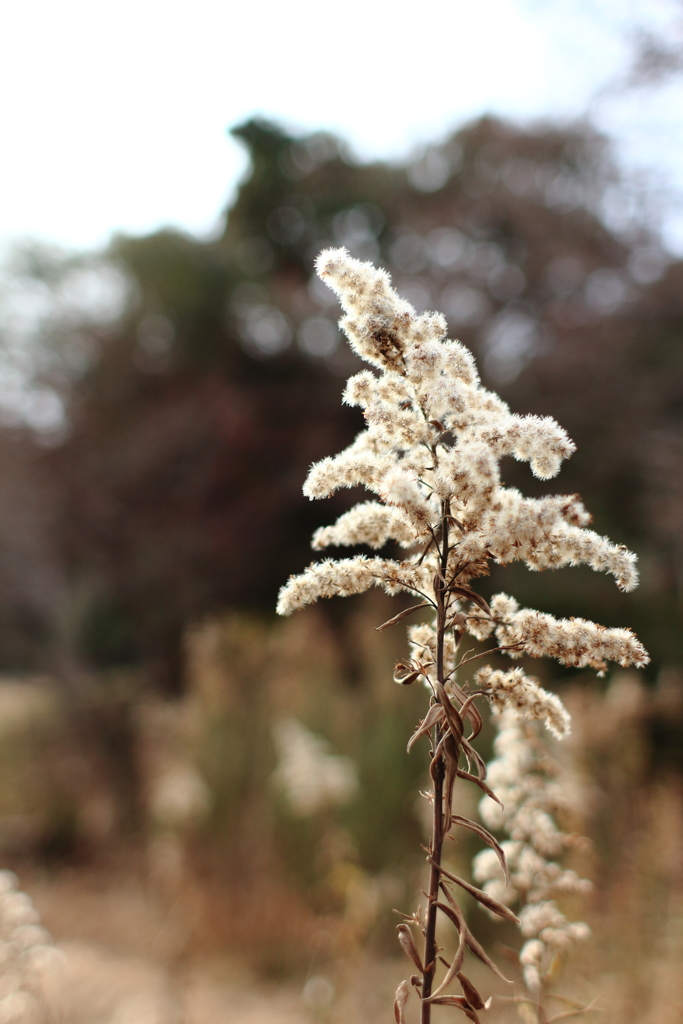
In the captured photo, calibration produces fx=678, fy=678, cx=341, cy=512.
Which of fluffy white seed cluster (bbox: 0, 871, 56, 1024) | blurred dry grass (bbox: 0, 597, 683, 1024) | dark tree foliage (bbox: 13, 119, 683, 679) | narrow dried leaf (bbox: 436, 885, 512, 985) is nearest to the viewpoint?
narrow dried leaf (bbox: 436, 885, 512, 985)

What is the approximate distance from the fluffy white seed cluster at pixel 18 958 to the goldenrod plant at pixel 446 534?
3.25ft

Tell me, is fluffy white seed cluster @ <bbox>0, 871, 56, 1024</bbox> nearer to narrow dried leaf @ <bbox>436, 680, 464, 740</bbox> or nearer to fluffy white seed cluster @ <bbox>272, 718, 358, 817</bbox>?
narrow dried leaf @ <bbox>436, 680, 464, 740</bbox>

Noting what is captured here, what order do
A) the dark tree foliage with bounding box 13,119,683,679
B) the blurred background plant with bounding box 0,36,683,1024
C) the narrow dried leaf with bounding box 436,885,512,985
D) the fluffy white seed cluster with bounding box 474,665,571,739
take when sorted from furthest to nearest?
the dark tree foliage with bounding box 13,119,683,679, the blurred background plant with bounding box 0,36,683,1024, the fluffy white seed cluster with bounding box 474,665,571,739, the narrow dried leaf with bounding box 436,885,512,985

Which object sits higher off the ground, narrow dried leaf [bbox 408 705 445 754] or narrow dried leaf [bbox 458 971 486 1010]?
narrow dried leaf [bbox 408 705 445 754]

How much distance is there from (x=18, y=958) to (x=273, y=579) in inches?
267

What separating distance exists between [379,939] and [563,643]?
3347 millimetres

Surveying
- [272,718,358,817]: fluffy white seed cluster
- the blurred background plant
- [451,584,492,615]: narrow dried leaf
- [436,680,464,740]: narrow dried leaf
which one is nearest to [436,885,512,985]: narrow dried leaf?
[436,680,464,740]: narrow dried leaf

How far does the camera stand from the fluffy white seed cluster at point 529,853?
39.8 inches

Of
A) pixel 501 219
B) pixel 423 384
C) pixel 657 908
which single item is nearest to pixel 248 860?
pixel 657 908

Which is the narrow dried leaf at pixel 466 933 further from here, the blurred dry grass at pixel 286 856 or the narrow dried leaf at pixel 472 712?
the blurred dry grass at pixel 286 856

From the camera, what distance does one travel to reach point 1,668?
299 inches

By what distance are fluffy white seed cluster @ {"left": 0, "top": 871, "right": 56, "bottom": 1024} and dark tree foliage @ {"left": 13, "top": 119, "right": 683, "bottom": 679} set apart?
5399mm

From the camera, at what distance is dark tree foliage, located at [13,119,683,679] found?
20.9 ft

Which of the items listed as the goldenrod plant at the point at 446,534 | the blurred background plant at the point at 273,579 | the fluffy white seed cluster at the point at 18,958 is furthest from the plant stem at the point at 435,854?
the blurred background plant at the point at 273,579
